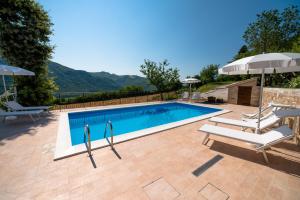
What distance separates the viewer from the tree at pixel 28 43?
732 cm

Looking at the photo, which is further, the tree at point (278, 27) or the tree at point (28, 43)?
the tree at point (278, 27)

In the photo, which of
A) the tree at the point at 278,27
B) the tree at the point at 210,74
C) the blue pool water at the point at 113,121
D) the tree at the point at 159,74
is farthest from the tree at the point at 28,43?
the tree at the point at 210,74

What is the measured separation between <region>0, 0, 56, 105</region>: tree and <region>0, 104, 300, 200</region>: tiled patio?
5252 millimetres

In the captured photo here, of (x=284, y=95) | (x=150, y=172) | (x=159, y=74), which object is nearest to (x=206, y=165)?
(x=150, y=172)

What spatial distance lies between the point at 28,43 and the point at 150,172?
390 inches

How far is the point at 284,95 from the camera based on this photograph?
6633 mm

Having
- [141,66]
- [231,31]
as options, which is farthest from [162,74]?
[231,31]

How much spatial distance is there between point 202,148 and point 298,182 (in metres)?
1.76

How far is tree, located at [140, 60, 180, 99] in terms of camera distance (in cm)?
1567

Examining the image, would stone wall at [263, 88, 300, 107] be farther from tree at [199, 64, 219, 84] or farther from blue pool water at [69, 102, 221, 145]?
tree at [199, 64, 219, 84]

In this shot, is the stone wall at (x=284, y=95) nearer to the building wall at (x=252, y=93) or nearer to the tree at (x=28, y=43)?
the building wall at (x=252, y=93)

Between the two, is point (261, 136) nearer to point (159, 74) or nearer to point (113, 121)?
point (113, 121)

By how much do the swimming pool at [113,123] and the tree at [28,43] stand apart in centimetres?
277

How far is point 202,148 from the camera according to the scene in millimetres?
3660
